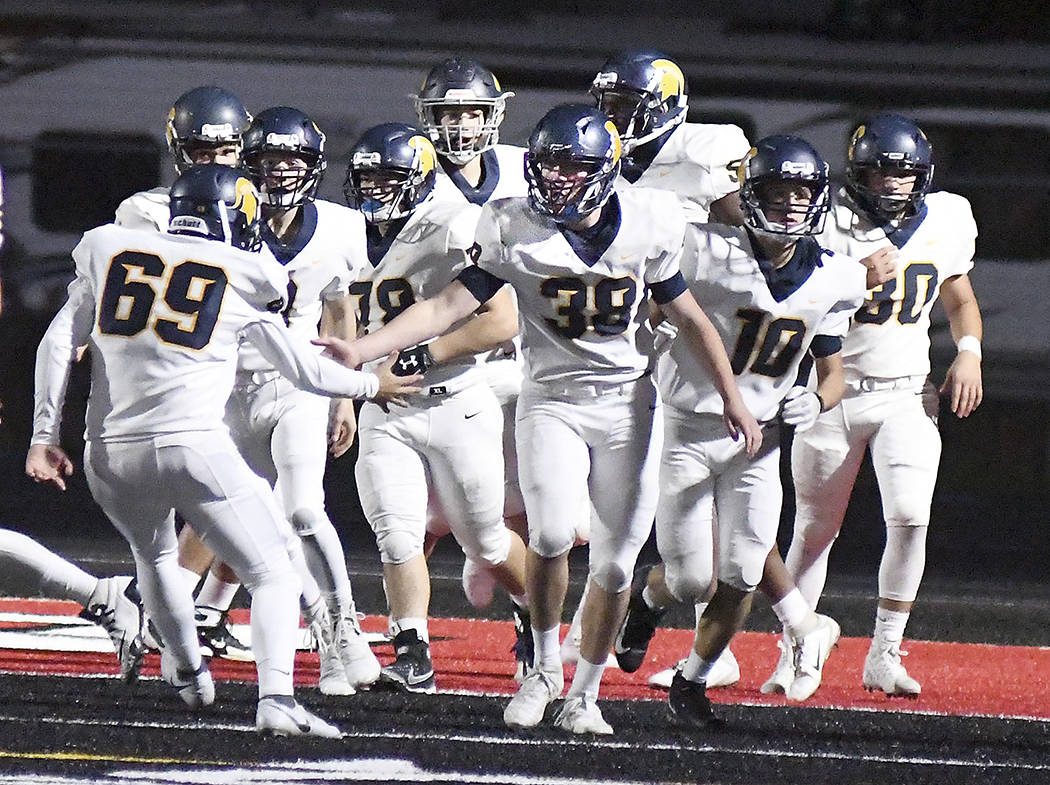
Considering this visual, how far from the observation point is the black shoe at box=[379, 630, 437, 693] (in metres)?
4.41

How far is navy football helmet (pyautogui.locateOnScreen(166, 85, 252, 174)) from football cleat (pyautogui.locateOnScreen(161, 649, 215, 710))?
4.21 ft

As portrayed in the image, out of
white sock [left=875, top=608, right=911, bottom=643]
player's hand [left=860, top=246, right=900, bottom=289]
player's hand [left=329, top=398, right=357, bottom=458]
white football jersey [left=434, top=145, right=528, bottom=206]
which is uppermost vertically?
white football jersey [left=434, top=145, right=528, bottom=206]

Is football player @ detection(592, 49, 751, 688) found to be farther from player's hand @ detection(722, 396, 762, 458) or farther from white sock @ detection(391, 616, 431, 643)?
player's hand @ detection(722, 396, 762, 458)

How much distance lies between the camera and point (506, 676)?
4.73 meters

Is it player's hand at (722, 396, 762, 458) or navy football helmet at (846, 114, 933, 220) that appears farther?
navy football helmet at (846, 114, 933, 220)

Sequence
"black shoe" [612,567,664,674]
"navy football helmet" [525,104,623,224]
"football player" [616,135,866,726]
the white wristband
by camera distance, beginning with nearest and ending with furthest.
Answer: "navy football helmet" [525,104,623,224], "football player" [616,135,866,726], "black shoe" [612,567,664,674], the white wristband

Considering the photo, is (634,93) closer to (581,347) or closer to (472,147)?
(472,147)

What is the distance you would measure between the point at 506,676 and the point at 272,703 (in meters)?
1.09

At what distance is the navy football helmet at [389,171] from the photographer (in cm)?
440

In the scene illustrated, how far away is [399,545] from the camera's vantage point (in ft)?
14.6

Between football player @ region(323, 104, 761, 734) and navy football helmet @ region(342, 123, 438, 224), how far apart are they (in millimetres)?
495

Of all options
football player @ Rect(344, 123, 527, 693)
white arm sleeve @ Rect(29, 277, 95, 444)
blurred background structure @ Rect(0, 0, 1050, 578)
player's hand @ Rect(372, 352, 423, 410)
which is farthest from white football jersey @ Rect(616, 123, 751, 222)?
blurred background structure @ Rect(0, 0, 1050, 578)

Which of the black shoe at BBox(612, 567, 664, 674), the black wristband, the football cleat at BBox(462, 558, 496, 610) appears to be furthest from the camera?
the football cleat at BBox(462, 558, 496, 610)

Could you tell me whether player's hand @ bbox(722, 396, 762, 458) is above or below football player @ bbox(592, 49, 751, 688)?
below
